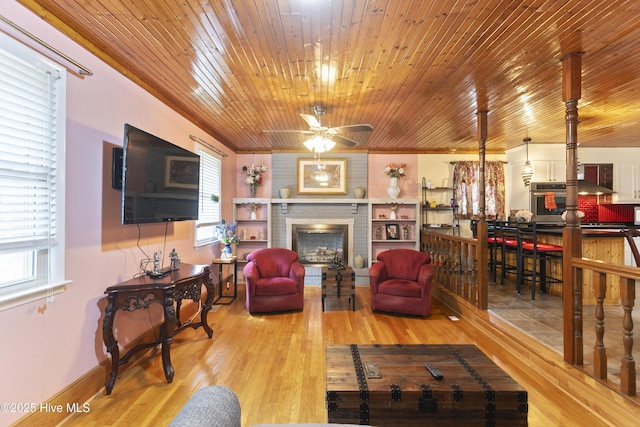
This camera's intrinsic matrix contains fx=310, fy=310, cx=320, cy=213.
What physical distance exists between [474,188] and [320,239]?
3.28 meters

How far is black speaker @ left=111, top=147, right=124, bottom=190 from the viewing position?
2604mm

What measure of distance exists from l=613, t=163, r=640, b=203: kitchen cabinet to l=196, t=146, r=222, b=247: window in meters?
7.65

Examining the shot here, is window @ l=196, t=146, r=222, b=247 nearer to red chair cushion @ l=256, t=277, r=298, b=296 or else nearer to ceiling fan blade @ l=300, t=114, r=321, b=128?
red chair cushion @ l=256, t=277, r=298, b=296

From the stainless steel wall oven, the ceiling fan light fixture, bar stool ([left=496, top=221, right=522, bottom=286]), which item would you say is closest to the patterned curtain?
the stainless steel wall oven

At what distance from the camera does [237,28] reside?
220 centimetres

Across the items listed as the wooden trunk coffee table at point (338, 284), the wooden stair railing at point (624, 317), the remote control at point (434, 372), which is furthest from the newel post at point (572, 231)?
the wooden trunk coffee table at point (338, 284)

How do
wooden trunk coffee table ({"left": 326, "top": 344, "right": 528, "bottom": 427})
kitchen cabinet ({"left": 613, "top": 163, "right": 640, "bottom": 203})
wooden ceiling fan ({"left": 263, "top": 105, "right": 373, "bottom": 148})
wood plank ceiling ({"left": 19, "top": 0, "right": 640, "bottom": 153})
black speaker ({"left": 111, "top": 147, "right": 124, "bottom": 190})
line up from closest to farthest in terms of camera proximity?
wooden trunk coffee table ({"left": 326, "top": 344, "right": 528, "bottom": 427}), wood plank ceiling ({"left": 19, "top": 0, "right": 640, "bottom": 153}), black speaker ({"left": 111, "top": 147, "right": 124, "bottom": 190}), wooden ceiling fan ({"left": 263, "top": 105, "right": 373, "bottom": 148}), kitchen cabinet ({"left": 613, "top": 163, "right": 640, "bottom": 203})

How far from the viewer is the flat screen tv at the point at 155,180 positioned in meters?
2.47

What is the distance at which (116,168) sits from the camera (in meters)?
2.63

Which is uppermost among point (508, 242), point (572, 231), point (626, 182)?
point (626, 182)

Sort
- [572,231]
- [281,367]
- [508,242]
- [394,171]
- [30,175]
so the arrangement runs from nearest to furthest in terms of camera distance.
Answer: [30,175] → [572,231] → [281,367] → [508,242] → [394,171]

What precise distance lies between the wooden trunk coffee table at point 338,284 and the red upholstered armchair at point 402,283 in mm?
303

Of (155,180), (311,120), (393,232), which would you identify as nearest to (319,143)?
(311,120)

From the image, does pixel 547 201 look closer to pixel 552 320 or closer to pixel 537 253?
pixel 537 253
